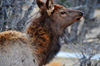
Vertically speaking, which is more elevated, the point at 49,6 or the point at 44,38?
the point at 49,6

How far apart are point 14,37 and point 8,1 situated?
1987 mm

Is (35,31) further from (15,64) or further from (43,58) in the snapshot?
(15,64)

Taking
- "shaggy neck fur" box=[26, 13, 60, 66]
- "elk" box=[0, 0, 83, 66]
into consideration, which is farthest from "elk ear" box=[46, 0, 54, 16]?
"shaggy neck fur" box=[26, 13, 60, 66]

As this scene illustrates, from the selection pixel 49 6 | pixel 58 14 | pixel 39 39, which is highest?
pixel 49 6

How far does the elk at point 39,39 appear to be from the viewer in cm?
307

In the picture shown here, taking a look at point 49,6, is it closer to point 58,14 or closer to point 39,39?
point 58,14

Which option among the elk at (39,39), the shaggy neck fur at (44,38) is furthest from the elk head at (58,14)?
the shaggy neck fur at (44,38)

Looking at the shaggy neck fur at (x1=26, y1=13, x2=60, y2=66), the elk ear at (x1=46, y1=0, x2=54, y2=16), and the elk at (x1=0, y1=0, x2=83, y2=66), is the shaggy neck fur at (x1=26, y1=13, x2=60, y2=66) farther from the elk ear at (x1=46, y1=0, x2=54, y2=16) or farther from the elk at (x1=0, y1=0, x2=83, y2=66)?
the elk ear at (x1=46, y1=0, x2=54, y2=16)

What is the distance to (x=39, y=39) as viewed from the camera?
344 centimetres

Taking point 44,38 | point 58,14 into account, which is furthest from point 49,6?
point 44,38

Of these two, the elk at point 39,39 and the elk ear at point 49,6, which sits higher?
the elk ear at point 49,6

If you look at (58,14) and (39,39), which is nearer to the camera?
(39,39)

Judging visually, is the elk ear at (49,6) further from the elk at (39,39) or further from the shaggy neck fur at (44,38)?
the shaggy neck fur at (44,38)

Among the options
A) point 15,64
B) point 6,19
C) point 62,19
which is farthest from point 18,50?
point 6,19
